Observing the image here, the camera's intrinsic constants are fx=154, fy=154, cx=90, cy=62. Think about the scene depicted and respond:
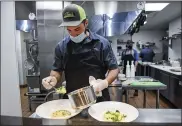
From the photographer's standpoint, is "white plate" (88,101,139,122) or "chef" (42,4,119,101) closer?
"white plate" (88,101,139,122)

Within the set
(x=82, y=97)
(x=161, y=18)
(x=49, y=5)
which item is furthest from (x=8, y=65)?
(x=161, y=18)

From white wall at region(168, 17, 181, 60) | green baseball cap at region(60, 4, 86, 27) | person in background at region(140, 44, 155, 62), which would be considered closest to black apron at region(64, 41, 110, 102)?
green baseball cap at region(60, 4, 86, 27)

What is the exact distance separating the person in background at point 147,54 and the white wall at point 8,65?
76cm

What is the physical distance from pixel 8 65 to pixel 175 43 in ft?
3.38

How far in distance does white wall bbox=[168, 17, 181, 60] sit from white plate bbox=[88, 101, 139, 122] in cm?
50

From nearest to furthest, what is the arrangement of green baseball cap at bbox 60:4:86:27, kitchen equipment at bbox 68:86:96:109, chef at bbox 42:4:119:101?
kitchen equipment at bbox 68:86:96:109
green baseball cap at bbox 60:4:86:27
chef at bbox 42:4:119:101

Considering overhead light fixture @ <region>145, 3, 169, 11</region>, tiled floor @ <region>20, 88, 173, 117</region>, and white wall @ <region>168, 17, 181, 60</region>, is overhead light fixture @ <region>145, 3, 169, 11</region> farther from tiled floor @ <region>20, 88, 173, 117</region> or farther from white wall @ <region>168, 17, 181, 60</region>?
tiled floor @ <region>20, 88, 173, 117</region>

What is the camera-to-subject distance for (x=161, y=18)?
0.94 metres

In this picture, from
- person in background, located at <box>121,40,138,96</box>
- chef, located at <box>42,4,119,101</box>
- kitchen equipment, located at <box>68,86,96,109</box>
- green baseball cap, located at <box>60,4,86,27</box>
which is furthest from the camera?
person in background, located at <box>121,40,138,96</box>

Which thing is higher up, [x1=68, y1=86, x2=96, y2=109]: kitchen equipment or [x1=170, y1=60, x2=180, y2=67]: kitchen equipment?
[x1=170, y1=60, x2=180, y2=67]: kitchen equipment

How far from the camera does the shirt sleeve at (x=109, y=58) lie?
82 centimetres

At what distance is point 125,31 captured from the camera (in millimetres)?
934

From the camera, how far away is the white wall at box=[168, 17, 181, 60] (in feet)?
3.05

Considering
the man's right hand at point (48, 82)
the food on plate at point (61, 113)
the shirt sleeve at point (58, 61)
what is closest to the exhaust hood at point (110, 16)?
the shirt sleeve at point (58, 61)
